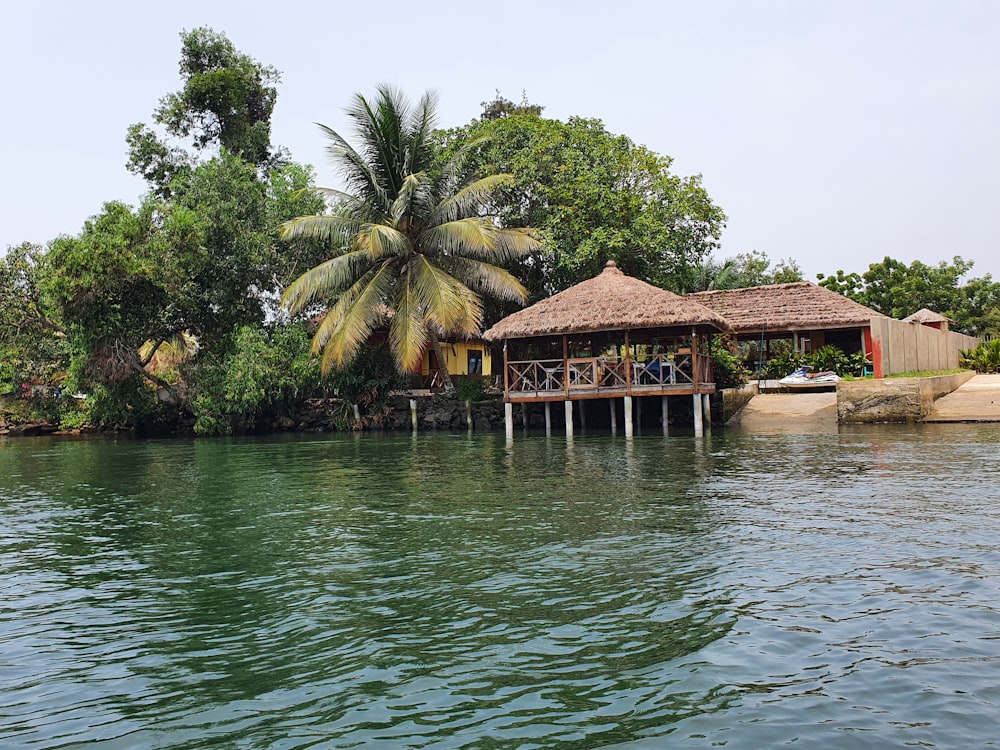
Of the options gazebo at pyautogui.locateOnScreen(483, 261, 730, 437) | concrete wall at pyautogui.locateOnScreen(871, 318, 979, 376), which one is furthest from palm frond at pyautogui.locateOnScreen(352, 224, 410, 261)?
concrete wall at pyautogui.locateOnScreen(871, 318, 979, 376)

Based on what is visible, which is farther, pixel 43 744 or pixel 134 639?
pixel 134 639

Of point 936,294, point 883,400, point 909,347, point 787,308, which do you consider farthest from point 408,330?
point 936,294

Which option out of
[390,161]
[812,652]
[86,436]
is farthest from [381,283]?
[812,652]

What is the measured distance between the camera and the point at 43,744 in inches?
161

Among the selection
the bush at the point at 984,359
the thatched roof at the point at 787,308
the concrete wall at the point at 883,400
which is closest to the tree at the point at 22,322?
the thatched roof at the point at 787,308

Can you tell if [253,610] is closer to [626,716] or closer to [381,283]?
[626,716]

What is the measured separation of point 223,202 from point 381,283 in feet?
22.5

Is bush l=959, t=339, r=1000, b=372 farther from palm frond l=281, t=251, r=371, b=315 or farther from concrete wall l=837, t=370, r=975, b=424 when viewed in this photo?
palm frond l=281, t=251, r=371, b=315

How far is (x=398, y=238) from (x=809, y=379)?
11.8 meters

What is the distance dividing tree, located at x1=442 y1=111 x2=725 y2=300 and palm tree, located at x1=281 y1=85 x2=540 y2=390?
170 centimetres

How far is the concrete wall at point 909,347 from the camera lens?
2278 centimetres

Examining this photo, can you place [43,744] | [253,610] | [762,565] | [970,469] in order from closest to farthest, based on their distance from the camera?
1. [43,744]
2. [253,610]
3. [762,565]
4. [970,469]

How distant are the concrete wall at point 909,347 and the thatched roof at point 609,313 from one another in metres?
4.18

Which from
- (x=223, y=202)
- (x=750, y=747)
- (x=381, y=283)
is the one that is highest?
(x=223, y=202)
